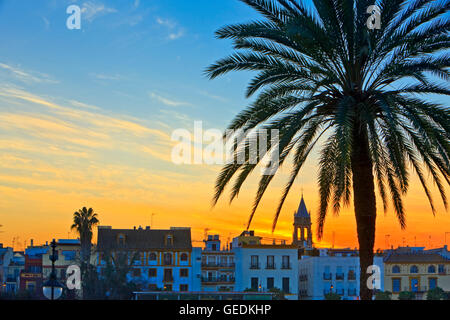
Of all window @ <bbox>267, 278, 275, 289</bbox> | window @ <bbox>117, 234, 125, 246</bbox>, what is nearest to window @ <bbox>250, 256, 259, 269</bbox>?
window @ <bbox>267, 278, 275, 289</bbox>

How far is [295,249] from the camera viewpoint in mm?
67438

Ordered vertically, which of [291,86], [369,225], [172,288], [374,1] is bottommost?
[172,288]

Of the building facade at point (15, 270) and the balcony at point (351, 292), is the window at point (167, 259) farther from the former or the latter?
the balcony at point (351, 292)

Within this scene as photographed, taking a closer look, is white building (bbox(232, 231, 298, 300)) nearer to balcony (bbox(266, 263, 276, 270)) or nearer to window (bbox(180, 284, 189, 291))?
balcony (bbox(266, 263, 276, 270))

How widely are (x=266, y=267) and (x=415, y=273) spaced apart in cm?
1649

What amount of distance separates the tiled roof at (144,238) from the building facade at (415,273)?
2173 cm

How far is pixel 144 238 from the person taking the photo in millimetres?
67125

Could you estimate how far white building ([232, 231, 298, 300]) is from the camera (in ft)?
217

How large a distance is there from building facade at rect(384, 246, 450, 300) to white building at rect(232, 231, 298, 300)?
10618 mm

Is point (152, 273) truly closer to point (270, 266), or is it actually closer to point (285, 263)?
point (270, 266)
